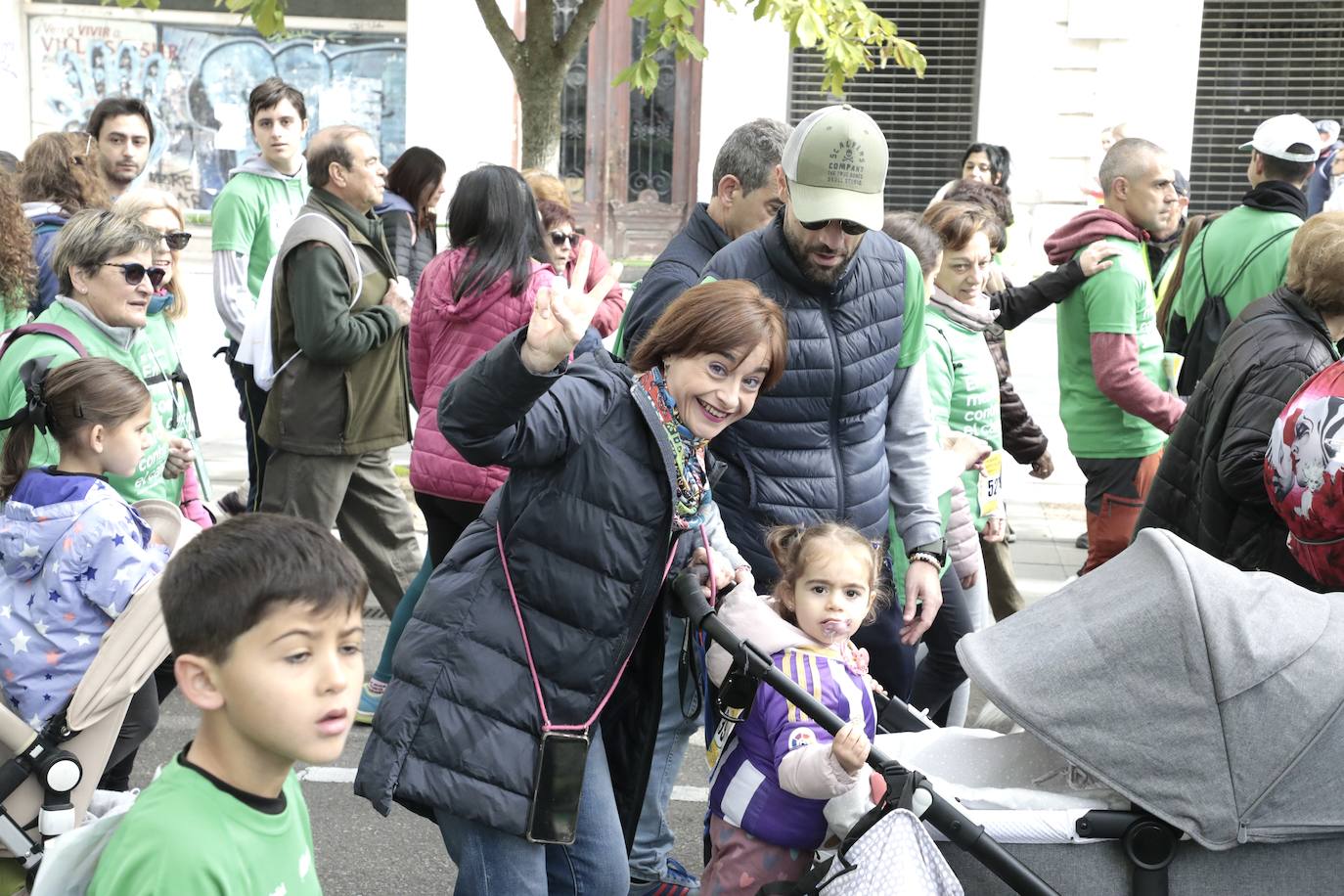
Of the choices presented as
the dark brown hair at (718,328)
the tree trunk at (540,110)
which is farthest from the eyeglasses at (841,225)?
the tree trunk at (540,110)

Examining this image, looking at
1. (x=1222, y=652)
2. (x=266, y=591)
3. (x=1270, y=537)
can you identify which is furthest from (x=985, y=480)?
(x=266, y=591)

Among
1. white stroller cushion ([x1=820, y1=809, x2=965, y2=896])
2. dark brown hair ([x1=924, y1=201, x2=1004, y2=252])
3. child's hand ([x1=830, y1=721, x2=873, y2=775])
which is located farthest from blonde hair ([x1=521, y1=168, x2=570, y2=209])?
white stroller cushion ([x1=820, y1=809, x2=965, y2=896])

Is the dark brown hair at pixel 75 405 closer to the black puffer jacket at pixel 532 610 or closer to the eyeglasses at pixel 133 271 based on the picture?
the eyeglasses at pixel 133 271

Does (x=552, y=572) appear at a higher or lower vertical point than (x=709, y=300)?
lower

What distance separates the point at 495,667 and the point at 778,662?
708 millimetres

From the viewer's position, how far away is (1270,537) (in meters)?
3.96

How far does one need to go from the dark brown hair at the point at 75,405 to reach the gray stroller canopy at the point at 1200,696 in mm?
2237

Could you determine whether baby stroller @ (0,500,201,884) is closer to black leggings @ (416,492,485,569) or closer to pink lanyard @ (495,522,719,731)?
pink lanyard @ (495,522,719,731)

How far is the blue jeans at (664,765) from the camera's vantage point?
364 cm

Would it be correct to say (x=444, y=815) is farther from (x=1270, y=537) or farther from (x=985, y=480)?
(x=985, y=480)

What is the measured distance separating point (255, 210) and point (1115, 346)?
3779mm

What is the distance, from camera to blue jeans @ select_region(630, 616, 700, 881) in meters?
3.64

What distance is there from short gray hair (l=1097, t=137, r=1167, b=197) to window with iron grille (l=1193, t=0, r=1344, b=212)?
29.1 feet

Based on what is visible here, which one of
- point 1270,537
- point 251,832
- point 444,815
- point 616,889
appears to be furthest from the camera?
point 1270,537
